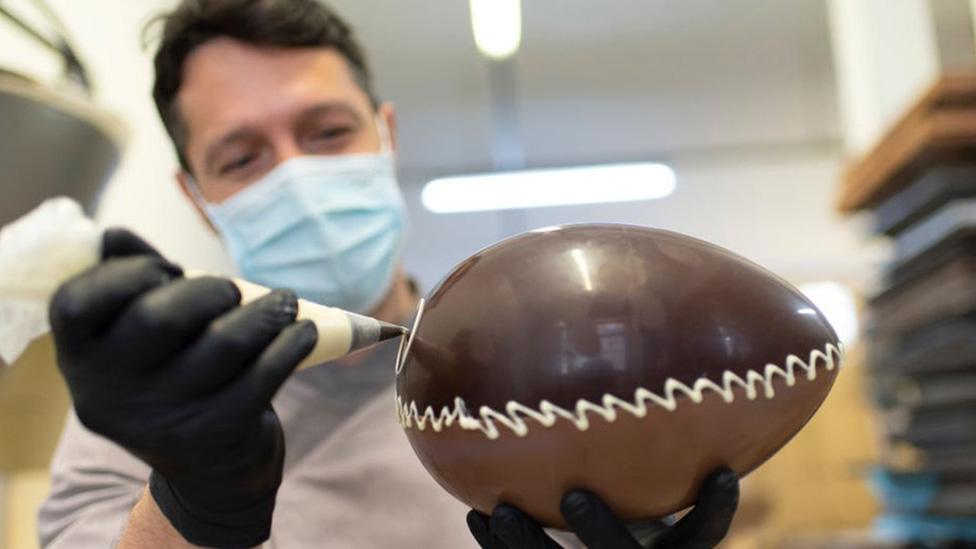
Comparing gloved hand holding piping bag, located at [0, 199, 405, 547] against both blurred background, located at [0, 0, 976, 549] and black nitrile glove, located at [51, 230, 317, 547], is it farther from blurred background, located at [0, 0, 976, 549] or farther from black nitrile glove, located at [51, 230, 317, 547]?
blurred background, located at [0, 0, 976, 549]

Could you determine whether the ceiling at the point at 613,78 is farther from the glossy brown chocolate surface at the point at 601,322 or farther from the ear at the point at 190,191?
the glossy brown chocolate surface at the point at 601,322

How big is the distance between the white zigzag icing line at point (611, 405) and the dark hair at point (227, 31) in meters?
0.68

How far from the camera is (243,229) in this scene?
1.06 metres

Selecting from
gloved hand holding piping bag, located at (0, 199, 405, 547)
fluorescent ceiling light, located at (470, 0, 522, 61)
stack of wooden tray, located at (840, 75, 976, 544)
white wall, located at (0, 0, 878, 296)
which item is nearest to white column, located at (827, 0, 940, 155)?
stack of wooden tray, located at (840, 75, 976, 544)

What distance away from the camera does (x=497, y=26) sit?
335cm

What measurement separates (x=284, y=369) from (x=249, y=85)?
0.69 m

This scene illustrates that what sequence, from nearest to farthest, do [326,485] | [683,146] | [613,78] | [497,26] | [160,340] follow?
[160,340] < [326,485] < [497,26] < [613,78] < [683,146]

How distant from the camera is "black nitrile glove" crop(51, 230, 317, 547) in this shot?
1.39 ft

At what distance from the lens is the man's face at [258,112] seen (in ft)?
3.50

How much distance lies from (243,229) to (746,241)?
174 inches

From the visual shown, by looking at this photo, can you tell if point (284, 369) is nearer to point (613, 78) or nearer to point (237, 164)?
point (237, 164)

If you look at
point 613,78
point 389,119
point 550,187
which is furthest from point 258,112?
point 550,187

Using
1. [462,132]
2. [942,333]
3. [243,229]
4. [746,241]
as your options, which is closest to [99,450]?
[243,229]

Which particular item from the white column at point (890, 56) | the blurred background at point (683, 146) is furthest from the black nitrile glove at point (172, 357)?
the white column at point (890, 56)
